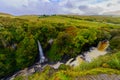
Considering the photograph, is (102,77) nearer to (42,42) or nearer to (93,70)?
(93,70)

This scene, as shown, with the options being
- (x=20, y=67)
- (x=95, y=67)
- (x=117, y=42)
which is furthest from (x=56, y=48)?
(x=95, y=67)

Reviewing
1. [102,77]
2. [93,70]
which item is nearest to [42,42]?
[93,70]

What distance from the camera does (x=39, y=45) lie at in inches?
3504

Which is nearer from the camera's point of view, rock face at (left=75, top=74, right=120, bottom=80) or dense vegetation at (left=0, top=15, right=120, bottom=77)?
rock face at (left=75, top=74, right=120, bottom=80)

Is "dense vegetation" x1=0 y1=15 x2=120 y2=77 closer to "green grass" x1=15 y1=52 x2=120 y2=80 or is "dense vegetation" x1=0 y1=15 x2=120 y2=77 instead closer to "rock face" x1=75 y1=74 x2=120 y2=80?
"green grass" x1=15 y1=52 x2=120 y2=80

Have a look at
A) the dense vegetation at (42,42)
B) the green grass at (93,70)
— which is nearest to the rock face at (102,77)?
the green grass at (93,70)

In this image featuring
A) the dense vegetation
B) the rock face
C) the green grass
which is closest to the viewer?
the rock face

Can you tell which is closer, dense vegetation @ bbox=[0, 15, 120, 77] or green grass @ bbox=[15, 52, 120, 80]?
green grass @ bbox=[15, 52, 120, 80]

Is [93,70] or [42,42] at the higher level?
[93,70]

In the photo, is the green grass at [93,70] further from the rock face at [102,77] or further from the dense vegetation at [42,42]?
the dense vegetation at [42,42]

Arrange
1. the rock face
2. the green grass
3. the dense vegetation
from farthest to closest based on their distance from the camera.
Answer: the dense vegetation
the green grass
the rock face

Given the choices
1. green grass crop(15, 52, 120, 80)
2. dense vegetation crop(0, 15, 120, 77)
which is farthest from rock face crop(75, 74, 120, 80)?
dense vegetation crop(0, 15, 120, 77)

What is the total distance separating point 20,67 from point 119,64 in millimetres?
65275

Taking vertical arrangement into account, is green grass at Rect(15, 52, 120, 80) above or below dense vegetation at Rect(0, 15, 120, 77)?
above
